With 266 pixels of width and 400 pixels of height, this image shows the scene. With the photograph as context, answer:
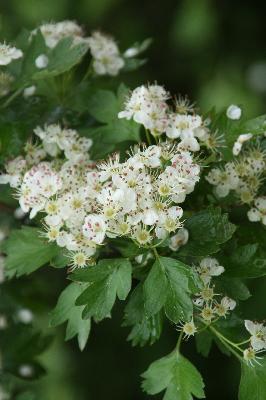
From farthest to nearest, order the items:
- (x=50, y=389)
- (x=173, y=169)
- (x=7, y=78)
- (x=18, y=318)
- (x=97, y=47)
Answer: (x=50, y=389), (x=18, y=318), (x=97, y=47), (x=7, y=78), (x=173, y=169)

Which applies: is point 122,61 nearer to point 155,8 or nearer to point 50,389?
point 50,389

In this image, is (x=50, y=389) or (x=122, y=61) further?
(x=50, y=389)

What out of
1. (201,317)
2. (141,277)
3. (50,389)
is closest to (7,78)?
(141,277)

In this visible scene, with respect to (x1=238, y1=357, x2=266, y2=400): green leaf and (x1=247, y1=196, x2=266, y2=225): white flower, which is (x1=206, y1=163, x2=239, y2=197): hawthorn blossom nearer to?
(x1=247, y1=196, x2=266, y2=225): white flower

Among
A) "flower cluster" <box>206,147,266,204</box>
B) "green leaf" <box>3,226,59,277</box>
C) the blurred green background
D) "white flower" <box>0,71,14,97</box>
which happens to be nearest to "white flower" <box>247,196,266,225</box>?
"flower cluster" <box>206,147,266,204</box>

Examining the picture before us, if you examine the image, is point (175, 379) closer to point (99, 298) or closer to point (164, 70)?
point (99, 298)

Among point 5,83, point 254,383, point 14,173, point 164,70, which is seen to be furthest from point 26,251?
point 164,70
